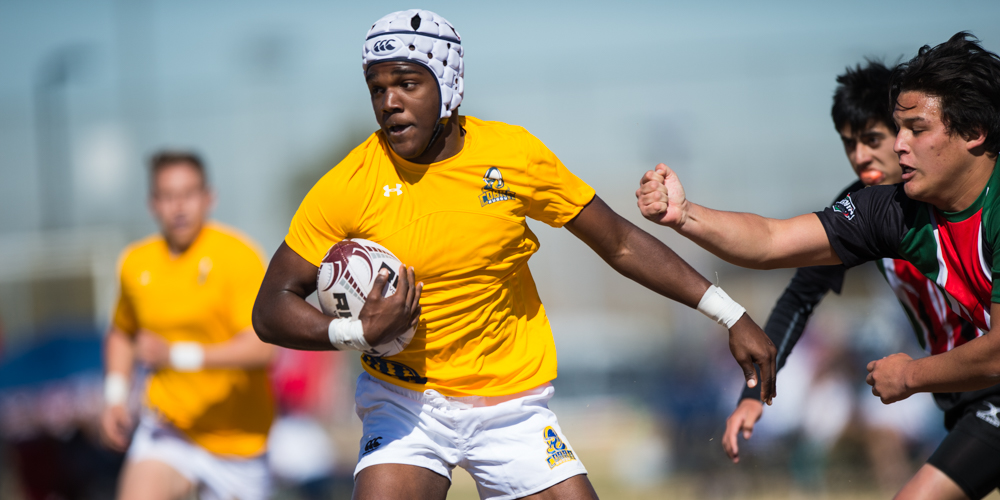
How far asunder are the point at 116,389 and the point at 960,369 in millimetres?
4707

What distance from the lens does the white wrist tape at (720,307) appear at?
343 cm

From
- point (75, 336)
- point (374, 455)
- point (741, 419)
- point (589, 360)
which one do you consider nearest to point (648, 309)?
point (589, 360)

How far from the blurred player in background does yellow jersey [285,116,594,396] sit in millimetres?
1435

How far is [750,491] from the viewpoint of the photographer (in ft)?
29.6

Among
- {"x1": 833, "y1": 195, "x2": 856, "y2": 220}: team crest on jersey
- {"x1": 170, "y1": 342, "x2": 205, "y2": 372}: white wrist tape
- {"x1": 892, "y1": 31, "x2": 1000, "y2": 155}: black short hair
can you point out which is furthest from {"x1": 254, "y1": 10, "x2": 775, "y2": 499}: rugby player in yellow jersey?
{"x1": 170, "y1": 342, "x2": 205, "y2": 372}: white wrist tape

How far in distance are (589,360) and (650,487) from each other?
441cm

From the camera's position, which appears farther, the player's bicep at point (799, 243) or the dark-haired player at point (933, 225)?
the player's bicep at point (799, 243)

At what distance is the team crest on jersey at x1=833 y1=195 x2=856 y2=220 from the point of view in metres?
3.39

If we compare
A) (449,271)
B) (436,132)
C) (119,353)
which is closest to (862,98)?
(436,132)

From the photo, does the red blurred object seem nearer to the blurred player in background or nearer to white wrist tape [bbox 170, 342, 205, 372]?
white wrist tape [bbox 170, 342, 205, 372]

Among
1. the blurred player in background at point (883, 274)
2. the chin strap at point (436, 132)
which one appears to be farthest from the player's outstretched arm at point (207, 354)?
the blurred player in background at point (883, 274)

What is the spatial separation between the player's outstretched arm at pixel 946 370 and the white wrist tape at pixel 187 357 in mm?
3658

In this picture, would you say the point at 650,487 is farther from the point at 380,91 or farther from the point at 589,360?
the point at 380,91

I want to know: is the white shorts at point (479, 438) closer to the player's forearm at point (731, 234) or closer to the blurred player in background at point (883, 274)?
the player's forearm at point (731, 234)
